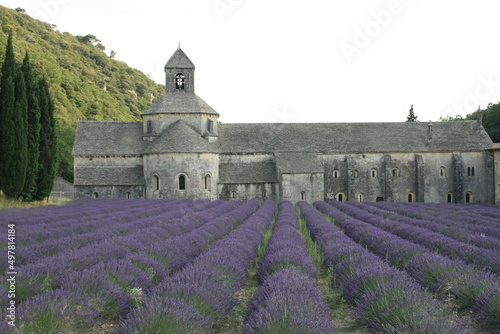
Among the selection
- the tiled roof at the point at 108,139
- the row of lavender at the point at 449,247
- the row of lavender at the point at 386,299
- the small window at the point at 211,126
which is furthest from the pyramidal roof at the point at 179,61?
the row of lavender at the point at 386,299

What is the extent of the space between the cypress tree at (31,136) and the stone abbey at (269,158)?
31.3ft

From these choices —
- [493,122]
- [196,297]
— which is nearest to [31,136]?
[196,297]

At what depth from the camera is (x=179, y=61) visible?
1678 inches

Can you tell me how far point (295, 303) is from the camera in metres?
5.84

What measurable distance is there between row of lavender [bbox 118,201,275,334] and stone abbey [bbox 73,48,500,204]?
88.1ft

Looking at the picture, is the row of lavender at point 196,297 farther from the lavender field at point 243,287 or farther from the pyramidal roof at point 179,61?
the pyramidal roof at point 179,61

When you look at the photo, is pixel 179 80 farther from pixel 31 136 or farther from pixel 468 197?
pixel 468 197

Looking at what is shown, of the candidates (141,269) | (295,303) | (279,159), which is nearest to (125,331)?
(295,303)

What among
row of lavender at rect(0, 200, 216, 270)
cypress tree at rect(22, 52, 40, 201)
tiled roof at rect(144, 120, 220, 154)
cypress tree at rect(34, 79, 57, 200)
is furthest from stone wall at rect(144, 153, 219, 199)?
row of lavender at rect(0, 200, 216, 270)

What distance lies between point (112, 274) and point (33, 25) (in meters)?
102

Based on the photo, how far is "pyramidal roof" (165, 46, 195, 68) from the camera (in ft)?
139

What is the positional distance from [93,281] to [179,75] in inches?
1474

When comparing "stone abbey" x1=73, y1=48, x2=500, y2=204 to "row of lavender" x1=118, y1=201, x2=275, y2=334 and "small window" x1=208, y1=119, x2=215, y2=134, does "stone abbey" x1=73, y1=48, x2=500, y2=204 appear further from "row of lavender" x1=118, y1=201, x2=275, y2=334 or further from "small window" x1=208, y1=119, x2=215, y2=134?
"row of lavender" x1=118, y1=201, x2=275, y2=334

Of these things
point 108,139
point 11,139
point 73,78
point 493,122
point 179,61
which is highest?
point 73,78
